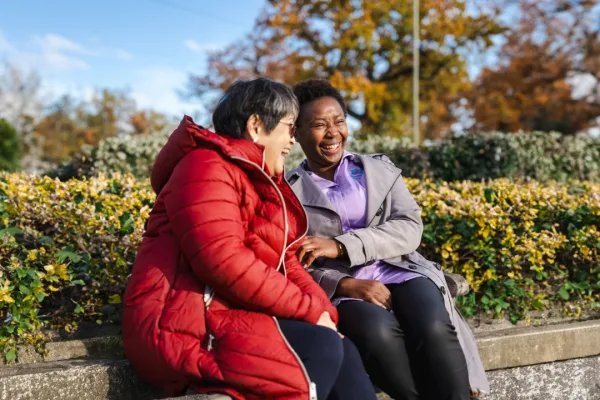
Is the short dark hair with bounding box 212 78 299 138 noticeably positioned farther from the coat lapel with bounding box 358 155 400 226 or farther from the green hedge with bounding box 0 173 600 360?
the green hedge with bounding box 0 173 600 360

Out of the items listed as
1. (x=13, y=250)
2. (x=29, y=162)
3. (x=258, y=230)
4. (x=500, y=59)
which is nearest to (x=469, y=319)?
(x=258, y=230)

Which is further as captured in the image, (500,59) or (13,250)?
(500,59)

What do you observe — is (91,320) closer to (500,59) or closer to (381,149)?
(381,149)

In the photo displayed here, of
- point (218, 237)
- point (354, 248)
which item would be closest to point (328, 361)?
point (218, 237)

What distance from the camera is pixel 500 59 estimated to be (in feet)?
96.5

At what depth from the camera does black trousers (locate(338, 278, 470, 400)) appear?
2.68 m

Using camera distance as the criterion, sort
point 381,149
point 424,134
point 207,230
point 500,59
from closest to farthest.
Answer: point 207,230 → point 381,149 → point 500,59 → point 424,134

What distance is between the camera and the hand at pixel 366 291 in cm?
291

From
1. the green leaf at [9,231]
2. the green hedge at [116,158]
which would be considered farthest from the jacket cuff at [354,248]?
the green hedge at [116,158]

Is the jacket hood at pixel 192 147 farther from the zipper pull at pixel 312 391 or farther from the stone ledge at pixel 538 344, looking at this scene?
the stone ledge at pixel 538 344

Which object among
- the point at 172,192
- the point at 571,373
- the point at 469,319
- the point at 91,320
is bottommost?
the point at 571,373

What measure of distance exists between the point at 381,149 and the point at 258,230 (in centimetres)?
729

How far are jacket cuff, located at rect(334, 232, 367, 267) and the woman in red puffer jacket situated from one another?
501 mm

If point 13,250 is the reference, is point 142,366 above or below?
below
